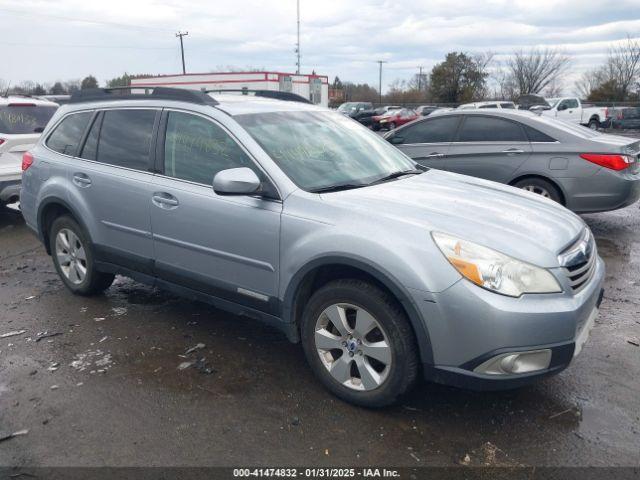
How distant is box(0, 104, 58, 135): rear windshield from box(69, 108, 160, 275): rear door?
412 centimetres

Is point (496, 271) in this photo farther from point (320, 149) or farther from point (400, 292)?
point (320, 149)

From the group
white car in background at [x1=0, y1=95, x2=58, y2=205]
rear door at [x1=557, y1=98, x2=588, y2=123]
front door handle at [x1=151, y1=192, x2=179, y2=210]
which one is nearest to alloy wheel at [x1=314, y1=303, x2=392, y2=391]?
front door handle at [x1=151, y1=192, x2=179, y2=210]

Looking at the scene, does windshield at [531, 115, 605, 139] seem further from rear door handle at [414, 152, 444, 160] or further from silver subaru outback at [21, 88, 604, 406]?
silver subaru outback at [21, 88, 604, 406]

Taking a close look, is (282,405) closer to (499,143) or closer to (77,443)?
(77,443)

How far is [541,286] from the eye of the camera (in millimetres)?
2844

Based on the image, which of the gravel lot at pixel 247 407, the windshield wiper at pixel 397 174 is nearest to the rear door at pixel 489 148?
the gravel lot at pixel 247 407

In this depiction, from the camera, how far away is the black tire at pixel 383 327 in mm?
3000

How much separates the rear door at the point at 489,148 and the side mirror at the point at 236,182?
16.0ft

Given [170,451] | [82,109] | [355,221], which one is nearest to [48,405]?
[170,451]

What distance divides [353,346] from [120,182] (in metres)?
2.35

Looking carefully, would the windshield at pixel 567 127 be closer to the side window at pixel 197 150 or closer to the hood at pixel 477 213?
the hood at pixel 477 213

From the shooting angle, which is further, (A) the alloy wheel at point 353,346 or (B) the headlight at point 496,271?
(A) the alloy wheel at point 353,346

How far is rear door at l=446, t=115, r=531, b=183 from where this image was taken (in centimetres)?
734

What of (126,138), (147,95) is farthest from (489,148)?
(126,138)
